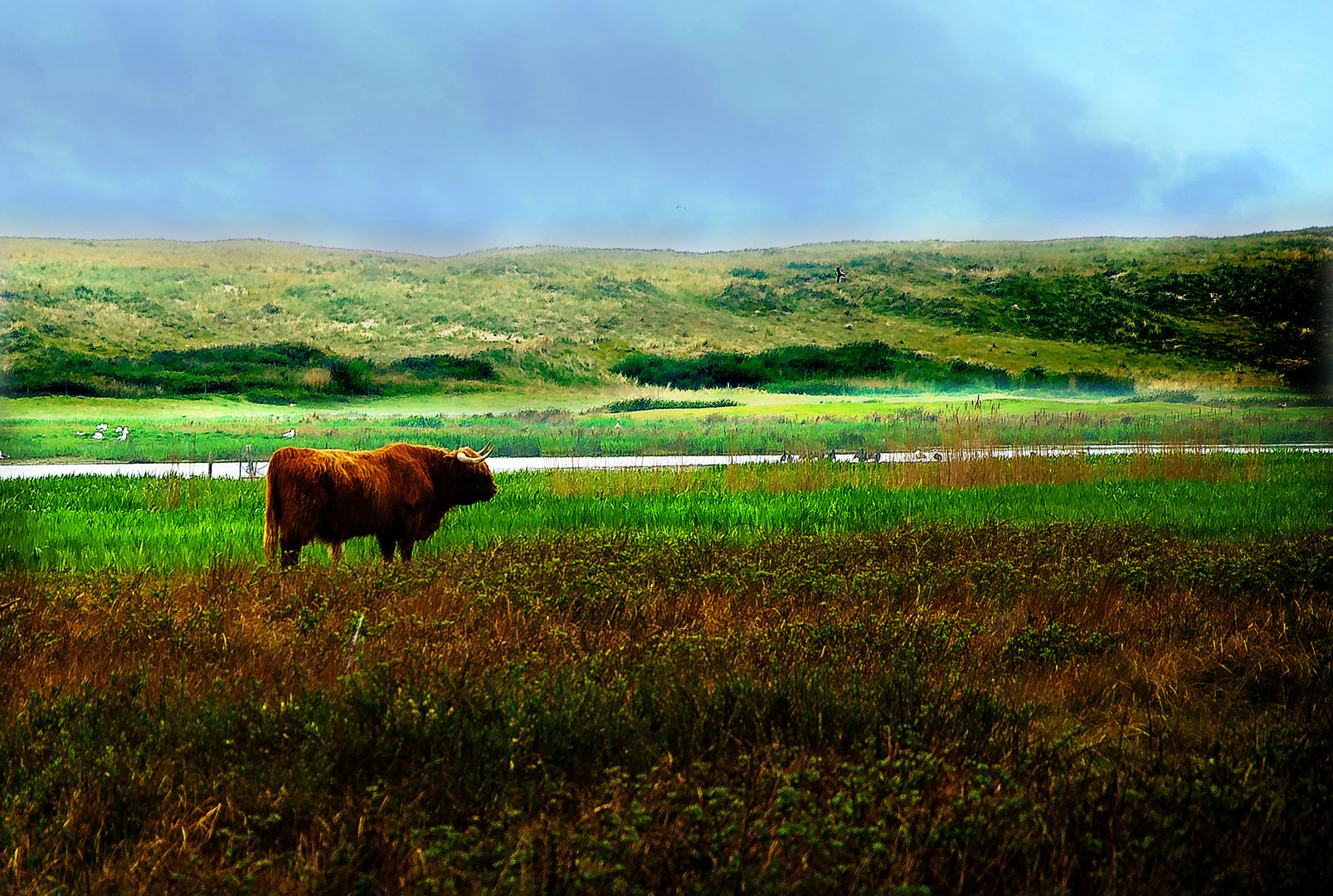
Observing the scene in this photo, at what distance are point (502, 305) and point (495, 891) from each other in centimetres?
1869

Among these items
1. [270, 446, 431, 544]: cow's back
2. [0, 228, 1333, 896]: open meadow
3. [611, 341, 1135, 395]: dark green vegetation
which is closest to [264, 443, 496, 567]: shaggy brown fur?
[270, 446, 431, 544]: cow's back

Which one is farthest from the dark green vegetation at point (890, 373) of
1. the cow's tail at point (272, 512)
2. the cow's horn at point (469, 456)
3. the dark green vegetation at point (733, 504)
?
the cow's tail at point (272, 512)

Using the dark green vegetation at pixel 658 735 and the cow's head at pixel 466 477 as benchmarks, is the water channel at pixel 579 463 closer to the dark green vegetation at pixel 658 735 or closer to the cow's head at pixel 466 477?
the cow's head at pixel 466 477

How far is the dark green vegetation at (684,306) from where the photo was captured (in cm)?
1678

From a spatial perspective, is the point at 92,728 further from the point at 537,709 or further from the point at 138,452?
the point at 138,452

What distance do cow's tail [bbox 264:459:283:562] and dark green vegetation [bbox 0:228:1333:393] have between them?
802cm

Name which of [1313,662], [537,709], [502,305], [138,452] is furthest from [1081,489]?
[138,452]

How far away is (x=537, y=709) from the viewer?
14.3 ft

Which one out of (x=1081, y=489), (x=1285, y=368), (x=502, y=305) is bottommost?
(x=1081, y=489)

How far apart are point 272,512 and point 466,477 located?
2066 mm

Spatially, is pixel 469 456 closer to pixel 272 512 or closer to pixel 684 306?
pixel 272 512

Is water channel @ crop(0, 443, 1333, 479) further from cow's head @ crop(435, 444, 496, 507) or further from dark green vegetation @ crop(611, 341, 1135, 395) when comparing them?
cow's head @ crop(435, 444, 496, 507)

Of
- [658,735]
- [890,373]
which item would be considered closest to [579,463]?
[890,373]

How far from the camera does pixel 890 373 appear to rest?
2805cm
